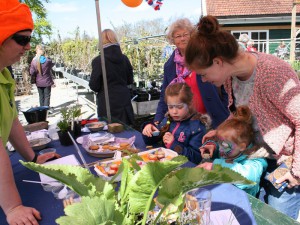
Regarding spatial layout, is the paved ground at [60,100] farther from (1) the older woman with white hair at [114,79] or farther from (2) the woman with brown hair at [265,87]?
(2) the woman with brown hair at [265,87]

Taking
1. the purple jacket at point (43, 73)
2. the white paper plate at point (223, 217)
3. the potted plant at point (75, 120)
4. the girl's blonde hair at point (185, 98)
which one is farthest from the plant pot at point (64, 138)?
the purple jacket at point (43, 73)

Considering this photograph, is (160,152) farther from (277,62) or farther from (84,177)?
(84,177)

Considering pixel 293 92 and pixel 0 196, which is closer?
pixel 0 196

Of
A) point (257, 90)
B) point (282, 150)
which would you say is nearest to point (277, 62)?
point (257, 90)

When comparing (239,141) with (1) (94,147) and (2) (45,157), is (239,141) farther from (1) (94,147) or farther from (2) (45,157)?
(2) (45,157)

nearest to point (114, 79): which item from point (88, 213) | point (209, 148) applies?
point (209, 148)

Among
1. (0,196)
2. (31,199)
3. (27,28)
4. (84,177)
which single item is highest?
(27,28)

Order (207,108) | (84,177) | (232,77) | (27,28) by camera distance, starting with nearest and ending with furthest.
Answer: (84,177) → (27,28) → (232,77) → (207,108)

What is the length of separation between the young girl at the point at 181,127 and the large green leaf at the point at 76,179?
1130 mm

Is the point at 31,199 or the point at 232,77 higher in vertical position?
the point at 232,77

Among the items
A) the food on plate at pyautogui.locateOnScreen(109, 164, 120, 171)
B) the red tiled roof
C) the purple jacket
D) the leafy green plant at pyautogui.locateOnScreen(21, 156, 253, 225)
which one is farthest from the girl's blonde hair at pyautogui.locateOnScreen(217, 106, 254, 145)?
the red tiled roof

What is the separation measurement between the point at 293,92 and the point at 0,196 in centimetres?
132

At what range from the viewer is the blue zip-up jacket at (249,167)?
1400 millimetres

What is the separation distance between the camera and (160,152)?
163 cm
